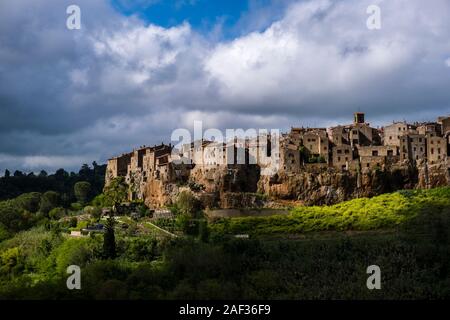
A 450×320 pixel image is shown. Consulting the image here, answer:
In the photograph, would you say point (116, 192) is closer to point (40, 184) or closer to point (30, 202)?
point (30, 202)

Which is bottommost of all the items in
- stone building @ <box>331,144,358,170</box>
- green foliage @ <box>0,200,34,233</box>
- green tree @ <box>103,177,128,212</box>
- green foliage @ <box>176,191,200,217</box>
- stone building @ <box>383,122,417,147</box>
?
green foliage @ <box>0,200,34,233</box>

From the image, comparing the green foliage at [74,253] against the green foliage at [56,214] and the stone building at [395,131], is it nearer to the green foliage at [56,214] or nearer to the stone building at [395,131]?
the green foliage at [56,214]

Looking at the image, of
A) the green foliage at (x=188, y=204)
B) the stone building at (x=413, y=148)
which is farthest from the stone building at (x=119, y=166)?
the stone building at (x=413, y=148)

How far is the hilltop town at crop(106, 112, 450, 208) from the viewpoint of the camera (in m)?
59.5

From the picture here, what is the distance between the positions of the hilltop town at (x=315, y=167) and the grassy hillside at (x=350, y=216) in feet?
8.18

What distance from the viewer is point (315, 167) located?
201 ft

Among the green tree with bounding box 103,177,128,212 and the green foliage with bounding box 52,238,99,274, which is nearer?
the green foliage with bounding box 52,238,99,274

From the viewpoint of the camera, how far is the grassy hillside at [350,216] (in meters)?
50.2

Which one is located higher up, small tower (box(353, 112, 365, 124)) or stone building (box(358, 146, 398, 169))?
small tower (box(353, 112, 365, 124))

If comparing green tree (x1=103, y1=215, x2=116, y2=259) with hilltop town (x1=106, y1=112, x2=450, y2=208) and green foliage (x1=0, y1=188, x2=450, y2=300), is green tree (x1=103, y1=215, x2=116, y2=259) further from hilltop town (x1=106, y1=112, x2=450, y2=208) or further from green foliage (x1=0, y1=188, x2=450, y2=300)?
hilltop town (x1=106, y1=112, x2=450, y2=208)

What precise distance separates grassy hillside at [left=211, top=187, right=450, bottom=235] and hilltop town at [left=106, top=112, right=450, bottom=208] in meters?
2.49

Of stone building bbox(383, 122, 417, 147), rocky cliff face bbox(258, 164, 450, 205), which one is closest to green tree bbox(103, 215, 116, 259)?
rocky cliff face bbox(258, 164, 450, 205)

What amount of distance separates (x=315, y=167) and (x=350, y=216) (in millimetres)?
10330
